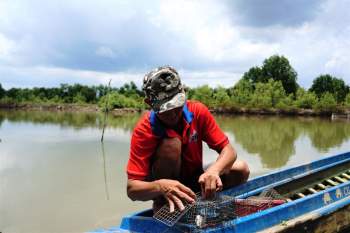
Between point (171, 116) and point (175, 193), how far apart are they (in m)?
0.50

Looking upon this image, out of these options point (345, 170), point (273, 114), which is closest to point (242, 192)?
point (345, 170)

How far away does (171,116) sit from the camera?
2463mm

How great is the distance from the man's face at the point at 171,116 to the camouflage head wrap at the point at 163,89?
0.06 metres

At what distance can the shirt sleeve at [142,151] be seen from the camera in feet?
7.94

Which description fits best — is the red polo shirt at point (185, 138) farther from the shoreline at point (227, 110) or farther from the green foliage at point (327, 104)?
the green foliage at point (327, 104)

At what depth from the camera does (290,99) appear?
48.0m

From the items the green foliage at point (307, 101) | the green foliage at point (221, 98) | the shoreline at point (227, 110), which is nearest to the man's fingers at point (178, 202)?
the shoreline at point (227, 110)

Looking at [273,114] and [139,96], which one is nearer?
[273,114]

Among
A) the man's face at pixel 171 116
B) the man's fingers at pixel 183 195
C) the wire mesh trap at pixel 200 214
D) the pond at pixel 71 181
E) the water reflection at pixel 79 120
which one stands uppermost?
the man's face at pixel 171 116

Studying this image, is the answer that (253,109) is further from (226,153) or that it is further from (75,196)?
(226,153)

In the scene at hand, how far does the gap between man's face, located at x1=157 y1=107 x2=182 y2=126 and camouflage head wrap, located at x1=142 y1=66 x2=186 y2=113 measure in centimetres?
6

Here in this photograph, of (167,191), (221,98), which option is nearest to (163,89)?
(167,191)

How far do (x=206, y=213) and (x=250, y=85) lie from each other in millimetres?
54786

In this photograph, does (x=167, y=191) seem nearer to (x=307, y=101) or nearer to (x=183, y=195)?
(x=183, y=195)
